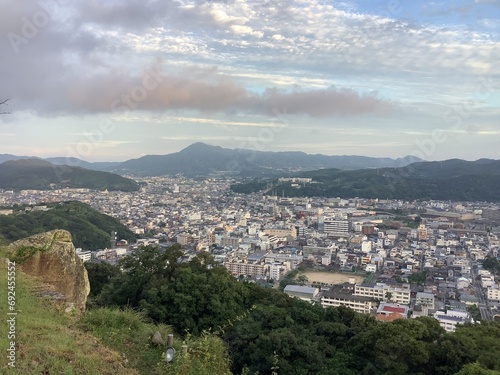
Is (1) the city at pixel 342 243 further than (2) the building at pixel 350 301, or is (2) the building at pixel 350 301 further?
(1) the city at pixel 342 243

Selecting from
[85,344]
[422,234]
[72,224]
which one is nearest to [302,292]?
[85,344]

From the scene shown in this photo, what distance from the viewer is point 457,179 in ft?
188

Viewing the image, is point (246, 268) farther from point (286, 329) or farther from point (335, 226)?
point (335, 226)

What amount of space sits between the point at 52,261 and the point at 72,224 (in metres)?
23.9

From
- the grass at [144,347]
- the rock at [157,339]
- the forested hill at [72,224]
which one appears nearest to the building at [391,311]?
the grass at [144,347]

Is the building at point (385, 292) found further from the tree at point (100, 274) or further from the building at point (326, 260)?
the tree at point (100, 274)

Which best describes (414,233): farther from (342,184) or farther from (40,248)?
(40,248)

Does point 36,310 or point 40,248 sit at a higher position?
point 40,248

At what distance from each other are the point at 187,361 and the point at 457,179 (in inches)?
2436

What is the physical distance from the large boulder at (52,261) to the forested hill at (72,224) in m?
16.8

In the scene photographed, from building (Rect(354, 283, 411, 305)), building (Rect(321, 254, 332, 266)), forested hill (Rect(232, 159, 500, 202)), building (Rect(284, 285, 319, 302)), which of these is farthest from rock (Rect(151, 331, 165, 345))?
forested hill (Rect(232, 159, 500, 202))

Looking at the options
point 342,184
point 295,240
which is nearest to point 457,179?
point 342,184

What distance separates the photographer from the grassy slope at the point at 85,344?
8.02 ft

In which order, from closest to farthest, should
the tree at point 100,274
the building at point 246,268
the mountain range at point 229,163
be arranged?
the tree at point 100,274, the building at point 246,268, the mountain range at point 229,163
